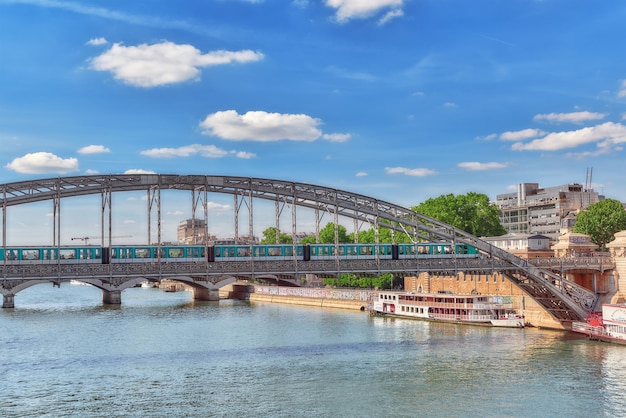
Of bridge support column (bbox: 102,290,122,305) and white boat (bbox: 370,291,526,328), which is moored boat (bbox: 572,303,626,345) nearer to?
white boat (bbox: 370,291,526,328)

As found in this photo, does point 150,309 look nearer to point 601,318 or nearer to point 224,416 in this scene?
point 601,318

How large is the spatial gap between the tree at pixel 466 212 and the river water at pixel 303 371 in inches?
1405

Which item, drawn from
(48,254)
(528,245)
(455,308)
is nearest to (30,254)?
(48,254)

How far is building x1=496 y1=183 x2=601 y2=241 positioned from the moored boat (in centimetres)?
7807

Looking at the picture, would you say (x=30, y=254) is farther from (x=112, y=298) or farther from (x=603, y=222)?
(x=603, y=222)

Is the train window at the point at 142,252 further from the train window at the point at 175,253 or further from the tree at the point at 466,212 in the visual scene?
the tree at the point at 466,212

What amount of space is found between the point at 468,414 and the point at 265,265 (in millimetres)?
20966

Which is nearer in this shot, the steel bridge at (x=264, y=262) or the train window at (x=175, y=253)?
the steel bridge at (x=264, y=262)

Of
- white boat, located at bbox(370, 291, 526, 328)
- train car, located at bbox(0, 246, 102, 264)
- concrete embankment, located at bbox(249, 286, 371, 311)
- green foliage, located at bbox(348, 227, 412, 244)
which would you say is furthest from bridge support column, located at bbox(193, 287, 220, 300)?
train car, located at bbox(0, 246, 102, 264)

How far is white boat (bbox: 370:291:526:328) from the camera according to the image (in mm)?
73125

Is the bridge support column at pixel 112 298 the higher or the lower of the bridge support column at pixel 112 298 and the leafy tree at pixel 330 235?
the lower

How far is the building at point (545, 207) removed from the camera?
493ft

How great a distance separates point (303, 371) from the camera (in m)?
48.2

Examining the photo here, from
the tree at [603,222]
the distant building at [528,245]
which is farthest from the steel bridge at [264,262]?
the tree at [603,222]
